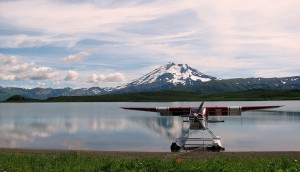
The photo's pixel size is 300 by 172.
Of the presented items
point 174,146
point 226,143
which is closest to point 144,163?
point 174,146

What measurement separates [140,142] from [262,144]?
1365 centimetres

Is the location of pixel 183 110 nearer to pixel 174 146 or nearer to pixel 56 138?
pixel 174 146

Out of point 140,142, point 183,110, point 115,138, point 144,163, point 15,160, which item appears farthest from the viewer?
point 115,138

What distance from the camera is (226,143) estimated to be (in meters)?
43.7

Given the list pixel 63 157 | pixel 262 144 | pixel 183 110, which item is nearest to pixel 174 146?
pixel 183 110

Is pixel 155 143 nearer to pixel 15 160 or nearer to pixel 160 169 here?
pixel 15 160

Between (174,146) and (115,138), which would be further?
(115,138)

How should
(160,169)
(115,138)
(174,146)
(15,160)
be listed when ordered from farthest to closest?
(115,138)
(174,146)
(15,160)
(160,169)

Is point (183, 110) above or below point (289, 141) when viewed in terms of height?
above

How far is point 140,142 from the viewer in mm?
46531

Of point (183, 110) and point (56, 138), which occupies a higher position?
point (183, 110)

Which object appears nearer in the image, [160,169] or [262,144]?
[160,169]

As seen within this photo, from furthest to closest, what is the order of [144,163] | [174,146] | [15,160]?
1. [174,146]
2. [15,160]
3. [144,163]

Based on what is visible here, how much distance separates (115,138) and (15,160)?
1181 inches
